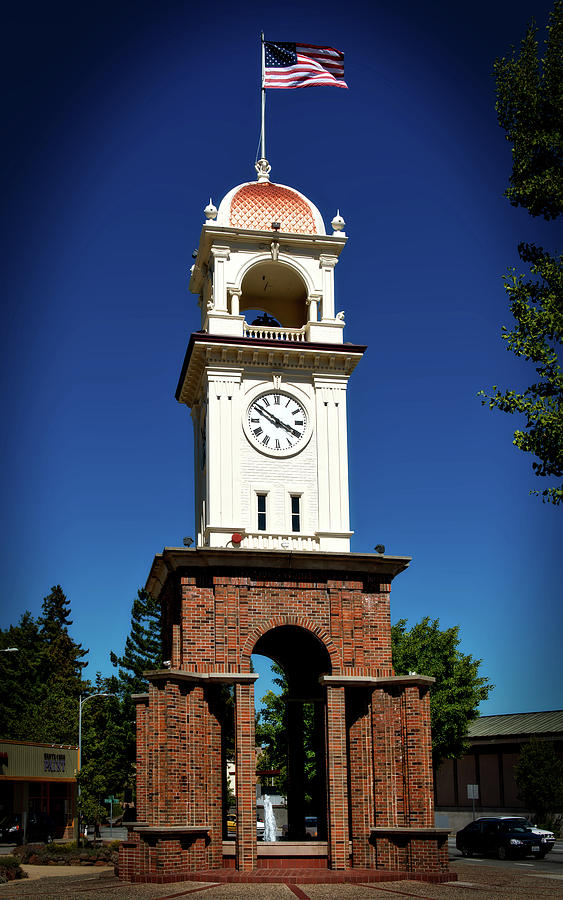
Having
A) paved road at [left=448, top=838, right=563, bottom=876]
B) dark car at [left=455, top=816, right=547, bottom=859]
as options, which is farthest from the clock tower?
A: dark car at [left=455, top=816, right=547, bottom=859]

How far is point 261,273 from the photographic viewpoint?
124 ft

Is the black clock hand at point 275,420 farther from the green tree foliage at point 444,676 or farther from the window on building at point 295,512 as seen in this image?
the green tree foliage at point 444,676

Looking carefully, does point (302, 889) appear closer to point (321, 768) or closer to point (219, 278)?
point (321, 768)

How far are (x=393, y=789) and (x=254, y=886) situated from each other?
17.5 feet

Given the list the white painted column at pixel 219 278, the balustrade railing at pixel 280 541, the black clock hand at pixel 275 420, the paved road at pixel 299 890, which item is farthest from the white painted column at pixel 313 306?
the paved road at pixel 299 890

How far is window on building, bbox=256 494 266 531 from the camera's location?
3381 centimetres

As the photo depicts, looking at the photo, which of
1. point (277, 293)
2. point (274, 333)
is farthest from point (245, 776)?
point (277, 293)

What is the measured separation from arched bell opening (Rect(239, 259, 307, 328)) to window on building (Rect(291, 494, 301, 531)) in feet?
25.7

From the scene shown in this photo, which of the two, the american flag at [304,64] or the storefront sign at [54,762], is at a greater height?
the american flag at [304,64]

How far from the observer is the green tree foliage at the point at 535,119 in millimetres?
23484

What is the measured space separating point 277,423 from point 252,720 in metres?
9.72

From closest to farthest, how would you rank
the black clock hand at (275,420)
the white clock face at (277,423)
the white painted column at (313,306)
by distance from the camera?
1. the white clock face at (277,423)
2. the black clock hand at (275,420)
3. the white painted column at (313,306)

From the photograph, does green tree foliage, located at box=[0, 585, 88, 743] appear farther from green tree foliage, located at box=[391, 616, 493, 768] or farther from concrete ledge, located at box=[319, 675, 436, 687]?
concrete ledge, located at box=[319, 675, 436, 687]

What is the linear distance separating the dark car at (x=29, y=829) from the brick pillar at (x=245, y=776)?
25009 mm
